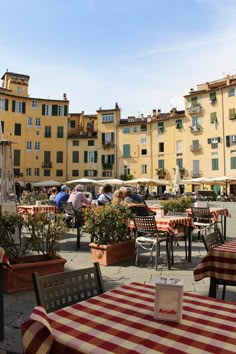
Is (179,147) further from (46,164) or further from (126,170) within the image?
Result: (46,164)

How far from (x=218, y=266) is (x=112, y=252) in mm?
3357

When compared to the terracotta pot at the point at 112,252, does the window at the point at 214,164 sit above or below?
above

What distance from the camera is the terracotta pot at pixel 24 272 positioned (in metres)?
4.84

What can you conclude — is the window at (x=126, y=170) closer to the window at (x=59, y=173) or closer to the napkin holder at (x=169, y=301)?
the window at (x=59, y=173)

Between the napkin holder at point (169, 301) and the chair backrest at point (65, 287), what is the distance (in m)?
0.78

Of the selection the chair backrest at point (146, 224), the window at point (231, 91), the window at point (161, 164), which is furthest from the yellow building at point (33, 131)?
the chair backrest at point (146, 224)

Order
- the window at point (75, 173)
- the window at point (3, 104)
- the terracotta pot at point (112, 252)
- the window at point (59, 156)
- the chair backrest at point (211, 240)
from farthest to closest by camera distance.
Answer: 1. the window at point (75, 173)
2. the window at point (59, 156)
3. the window at point (3, 104)
4. the terracotta pot at point (112, 252)
5. the chair backrest at point (211, 240)

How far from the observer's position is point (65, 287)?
7.55 ft

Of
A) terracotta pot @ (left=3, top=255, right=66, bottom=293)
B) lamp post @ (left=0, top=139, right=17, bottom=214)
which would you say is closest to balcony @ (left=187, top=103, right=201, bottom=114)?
lamp post @ (left=0, top=139, right=17, bottom=214)

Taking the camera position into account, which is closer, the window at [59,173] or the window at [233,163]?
the window at [233,163]

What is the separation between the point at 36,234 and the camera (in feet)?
17.7

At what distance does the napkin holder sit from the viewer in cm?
171

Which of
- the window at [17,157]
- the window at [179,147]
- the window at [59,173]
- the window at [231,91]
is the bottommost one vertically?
the window at [59,173]

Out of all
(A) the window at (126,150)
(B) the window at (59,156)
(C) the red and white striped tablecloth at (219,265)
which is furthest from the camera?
(B) the window at (59,156)
